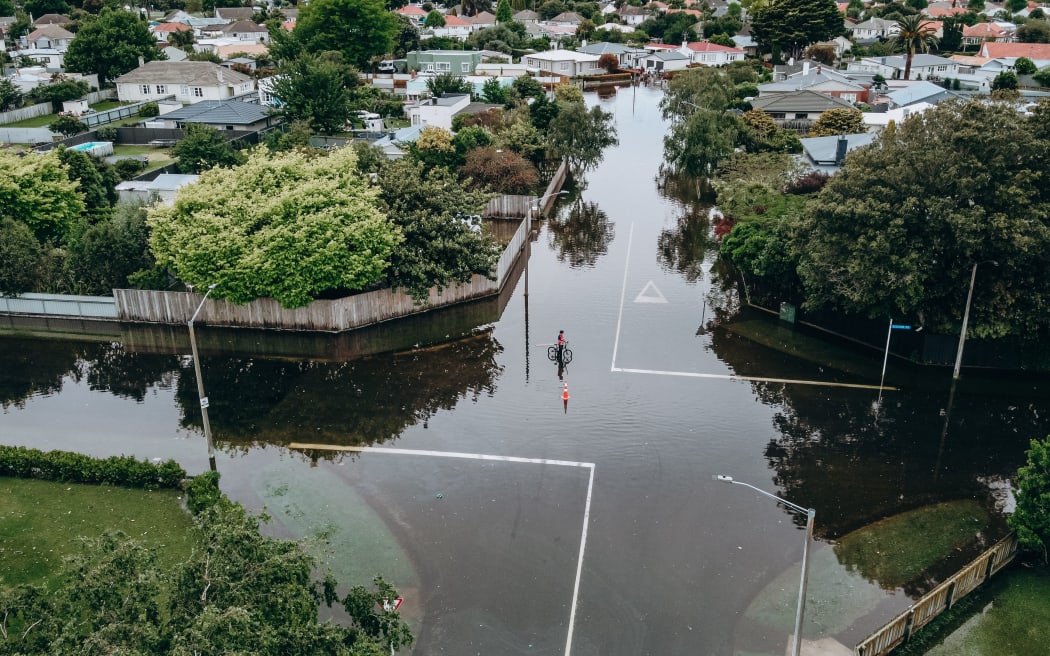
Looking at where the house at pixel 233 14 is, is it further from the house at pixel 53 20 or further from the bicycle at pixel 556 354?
the bicycle at pixel 556 354

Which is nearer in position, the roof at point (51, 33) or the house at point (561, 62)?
the house at point (561, 62)

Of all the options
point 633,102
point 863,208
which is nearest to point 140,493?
point 863,208

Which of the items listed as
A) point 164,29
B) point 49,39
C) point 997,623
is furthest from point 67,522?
point 164,29

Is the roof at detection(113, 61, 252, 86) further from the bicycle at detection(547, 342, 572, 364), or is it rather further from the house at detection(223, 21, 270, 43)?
the bicycle at detection(547, 342, 572, 364)

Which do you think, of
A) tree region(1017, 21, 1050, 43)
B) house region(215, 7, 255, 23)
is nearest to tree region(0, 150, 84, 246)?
house region(215, 7, 255, 23)

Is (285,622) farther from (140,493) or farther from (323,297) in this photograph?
(323,297)

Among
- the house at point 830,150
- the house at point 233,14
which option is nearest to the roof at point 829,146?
the house at point 830,150
